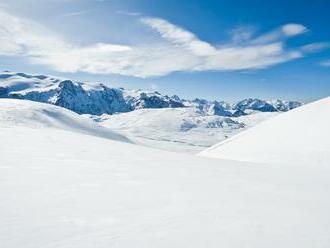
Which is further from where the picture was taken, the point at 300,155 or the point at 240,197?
the point at 300,155

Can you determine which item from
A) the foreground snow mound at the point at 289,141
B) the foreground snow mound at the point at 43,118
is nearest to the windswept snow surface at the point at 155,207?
the foreground snow mound at the point at 289,141

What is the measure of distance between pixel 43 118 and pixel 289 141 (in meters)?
62.7

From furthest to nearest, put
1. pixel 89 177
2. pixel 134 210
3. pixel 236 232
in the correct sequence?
pixel 89 177 → pixel 134 210 → pixel 236 232

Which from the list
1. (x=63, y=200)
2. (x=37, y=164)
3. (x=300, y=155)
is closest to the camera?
(x=63, y=200)

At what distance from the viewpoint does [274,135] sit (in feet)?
49.7

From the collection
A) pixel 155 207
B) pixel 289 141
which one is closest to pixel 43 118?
pixel 289 141

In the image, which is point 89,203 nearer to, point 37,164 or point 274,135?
point 37,164

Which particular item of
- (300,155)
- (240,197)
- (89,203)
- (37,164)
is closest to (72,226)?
(89,203)

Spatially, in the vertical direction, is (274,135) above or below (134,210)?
above

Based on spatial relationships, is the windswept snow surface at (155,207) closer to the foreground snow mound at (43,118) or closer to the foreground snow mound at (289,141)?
the foreground snow mound at (289,141)

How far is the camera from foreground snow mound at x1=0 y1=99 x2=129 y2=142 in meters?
63.2

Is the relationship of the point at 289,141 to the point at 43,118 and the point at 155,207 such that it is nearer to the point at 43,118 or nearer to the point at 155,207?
the point at 155,207

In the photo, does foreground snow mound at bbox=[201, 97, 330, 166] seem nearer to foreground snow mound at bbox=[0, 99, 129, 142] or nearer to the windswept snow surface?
the windswept snow surface

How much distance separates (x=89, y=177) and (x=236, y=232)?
159 inches
